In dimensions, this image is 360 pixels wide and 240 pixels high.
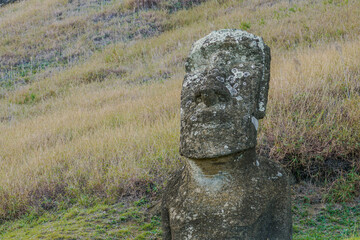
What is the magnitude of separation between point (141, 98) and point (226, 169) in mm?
5892

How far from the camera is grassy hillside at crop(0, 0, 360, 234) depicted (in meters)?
4.88

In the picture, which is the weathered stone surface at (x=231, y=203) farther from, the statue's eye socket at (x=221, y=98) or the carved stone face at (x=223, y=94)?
the statue's eye socket at (x=221, y=98)

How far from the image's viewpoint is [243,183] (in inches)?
106

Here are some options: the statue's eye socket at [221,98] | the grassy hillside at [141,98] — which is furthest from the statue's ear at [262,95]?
the grassy hillside at [141,98]

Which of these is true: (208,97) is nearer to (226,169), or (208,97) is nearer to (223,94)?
(223,94)

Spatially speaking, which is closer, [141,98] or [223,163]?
[223,163]

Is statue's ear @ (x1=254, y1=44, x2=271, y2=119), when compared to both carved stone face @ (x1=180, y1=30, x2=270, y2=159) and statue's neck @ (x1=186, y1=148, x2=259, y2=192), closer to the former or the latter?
carved stone face @ (x1=180, y1=30, x2=270, y2=159)

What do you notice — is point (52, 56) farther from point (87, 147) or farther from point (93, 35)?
point (87, 147)

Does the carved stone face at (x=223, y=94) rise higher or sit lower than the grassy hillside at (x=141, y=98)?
higher

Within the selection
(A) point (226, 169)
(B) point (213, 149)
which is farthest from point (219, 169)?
(B) point (213, 149)

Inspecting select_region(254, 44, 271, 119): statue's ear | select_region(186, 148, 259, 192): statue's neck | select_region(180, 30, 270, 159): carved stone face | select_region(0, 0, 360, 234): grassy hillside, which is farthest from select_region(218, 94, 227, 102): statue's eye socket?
select_region(0, 0, 360, 234): grassy hillside

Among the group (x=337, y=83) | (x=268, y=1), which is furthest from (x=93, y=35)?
(x=337, y=83)

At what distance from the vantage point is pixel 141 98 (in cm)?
845

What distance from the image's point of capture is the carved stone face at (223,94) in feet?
8.58
